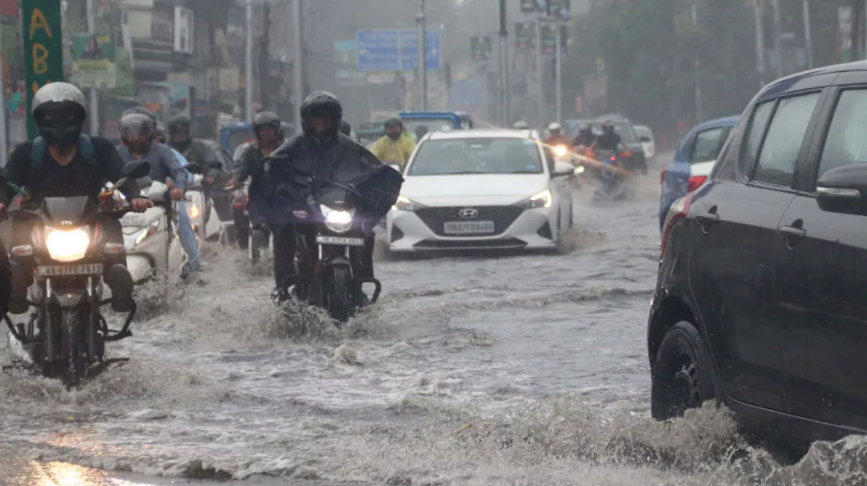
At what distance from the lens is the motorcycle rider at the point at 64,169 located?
25.8 ft

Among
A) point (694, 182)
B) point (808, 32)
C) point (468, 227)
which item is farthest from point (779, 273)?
point (808, 32)

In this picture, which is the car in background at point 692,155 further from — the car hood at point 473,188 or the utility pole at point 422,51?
the utility pole at point 422,51

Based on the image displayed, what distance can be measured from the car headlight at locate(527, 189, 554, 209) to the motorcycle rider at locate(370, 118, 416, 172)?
3710 millimetres

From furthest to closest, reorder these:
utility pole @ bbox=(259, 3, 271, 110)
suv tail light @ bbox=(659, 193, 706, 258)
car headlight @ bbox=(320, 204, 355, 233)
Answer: utility pole @ bbox=(259, 3, 271, 110) → car headlight @ bbox=(320, 204, 355, 233) → suv tail light @ bbox=(659, 193, 706, 258)

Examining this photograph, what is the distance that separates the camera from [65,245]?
7.64 m

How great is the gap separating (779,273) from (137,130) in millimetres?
8222

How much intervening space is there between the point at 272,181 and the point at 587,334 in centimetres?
241

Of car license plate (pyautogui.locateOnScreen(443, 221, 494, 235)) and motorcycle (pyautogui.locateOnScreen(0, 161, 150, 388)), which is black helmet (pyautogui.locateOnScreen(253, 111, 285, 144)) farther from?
motorcycle (pyautogui.locateOnScreen(0, 161, 150, 388))

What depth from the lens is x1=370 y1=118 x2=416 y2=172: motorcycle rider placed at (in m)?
20.5

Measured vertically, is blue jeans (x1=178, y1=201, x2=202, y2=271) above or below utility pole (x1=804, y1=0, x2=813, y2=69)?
below

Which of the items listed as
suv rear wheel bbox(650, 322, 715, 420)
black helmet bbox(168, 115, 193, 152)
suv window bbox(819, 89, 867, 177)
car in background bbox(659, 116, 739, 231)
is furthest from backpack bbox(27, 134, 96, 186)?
car in background bbox(659, 116, 739, 231)

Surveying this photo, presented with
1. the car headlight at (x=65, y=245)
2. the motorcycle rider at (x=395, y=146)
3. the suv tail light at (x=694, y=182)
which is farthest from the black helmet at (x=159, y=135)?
the motorcycle rider at (x=395, y=146)

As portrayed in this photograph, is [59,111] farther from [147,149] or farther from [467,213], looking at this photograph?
[467,213]

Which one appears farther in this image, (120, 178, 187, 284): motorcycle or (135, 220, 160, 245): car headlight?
(135, 220, 160, 245): car headlight
